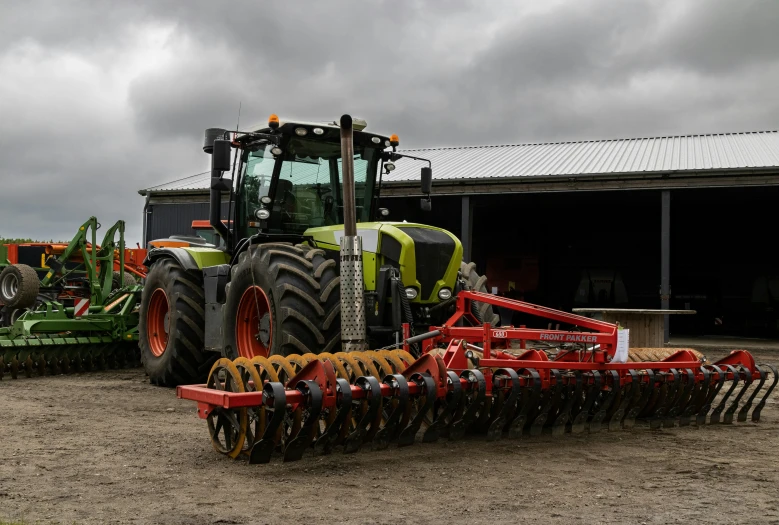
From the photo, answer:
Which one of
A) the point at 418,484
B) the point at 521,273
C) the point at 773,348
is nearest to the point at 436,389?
the point at 418,484

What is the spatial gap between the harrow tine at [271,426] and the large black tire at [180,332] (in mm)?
4085

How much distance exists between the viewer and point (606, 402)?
6.48m

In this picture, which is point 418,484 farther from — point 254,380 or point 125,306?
point 125,306

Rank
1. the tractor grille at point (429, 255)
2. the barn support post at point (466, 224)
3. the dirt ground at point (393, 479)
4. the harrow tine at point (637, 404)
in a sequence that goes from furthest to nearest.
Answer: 1. the barn support post at point (466, 224)
2. the tractor grille at point (429, 255)
3. the harrow tine at point (637, 404)
4. the dirt ground at point (393, 479)

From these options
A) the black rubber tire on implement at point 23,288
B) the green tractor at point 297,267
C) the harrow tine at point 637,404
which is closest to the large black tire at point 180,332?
the green tractor at point 297,267

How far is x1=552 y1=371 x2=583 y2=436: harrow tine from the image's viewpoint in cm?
620

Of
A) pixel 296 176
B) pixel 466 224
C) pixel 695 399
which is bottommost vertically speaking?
pixel 695 399

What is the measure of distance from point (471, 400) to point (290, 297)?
6.24 feet

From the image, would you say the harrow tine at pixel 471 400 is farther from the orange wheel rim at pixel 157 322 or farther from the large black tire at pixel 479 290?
the orange wheel rim at pixel 157 322

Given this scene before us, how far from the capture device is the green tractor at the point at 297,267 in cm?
681

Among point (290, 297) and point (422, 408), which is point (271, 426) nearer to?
point (422, 408)

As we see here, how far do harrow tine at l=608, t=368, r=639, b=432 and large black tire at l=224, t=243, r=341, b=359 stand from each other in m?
2.31

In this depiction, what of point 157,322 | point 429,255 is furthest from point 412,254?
point 157,322

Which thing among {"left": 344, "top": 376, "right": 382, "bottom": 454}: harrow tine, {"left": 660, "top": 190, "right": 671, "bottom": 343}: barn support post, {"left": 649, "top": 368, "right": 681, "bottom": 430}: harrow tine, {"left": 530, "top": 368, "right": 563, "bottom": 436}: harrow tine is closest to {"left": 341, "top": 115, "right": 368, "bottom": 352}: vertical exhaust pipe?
{"left": 344, "top": 376, "right": 382, "bottom": 454}: harrow tine
